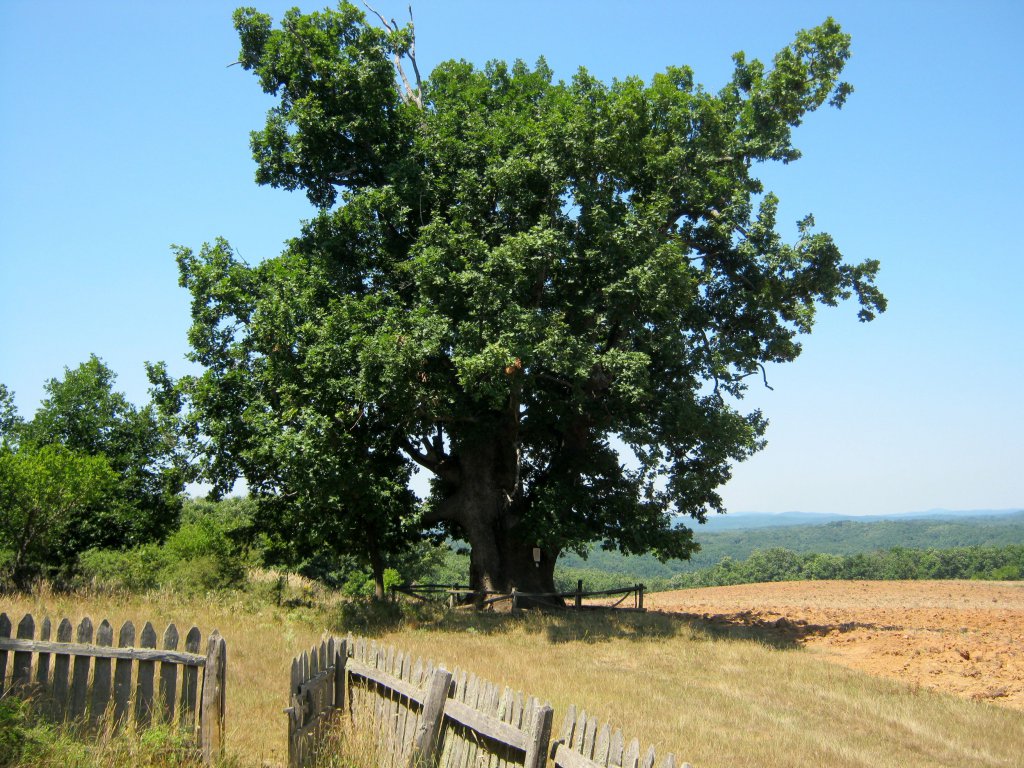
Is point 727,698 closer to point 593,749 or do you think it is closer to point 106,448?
point 593,749

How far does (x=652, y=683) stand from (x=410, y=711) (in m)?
7.08

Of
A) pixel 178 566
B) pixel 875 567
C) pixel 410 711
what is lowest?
pixel 875 567

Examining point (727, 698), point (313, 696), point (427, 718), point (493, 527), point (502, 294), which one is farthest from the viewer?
point (493, 527)

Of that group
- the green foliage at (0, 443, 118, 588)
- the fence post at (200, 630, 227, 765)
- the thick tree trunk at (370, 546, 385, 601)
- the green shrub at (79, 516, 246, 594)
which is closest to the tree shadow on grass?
the thick tree trunk at (370, 546, 385, 601)

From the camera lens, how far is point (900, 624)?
2002cm

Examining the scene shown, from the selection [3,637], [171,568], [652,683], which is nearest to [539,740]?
[3,637]

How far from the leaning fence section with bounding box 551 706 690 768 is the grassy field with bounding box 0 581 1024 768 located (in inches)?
128

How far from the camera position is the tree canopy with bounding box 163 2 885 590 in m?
17.5

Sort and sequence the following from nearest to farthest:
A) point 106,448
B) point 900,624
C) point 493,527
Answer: point 900,624
point 493,527
point 106,448

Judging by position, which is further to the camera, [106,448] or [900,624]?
[106,448]

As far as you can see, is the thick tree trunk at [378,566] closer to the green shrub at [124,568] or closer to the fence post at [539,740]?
the green shrub at [124,568]

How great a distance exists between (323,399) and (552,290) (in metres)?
6.84

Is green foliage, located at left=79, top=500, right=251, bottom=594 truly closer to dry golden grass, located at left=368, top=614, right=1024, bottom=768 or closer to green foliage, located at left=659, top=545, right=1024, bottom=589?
dry golden grass, located at left=368, top=614, right=1024, bottom=768

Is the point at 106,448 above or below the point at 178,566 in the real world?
above
